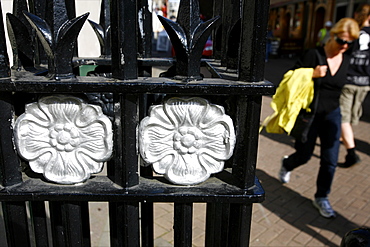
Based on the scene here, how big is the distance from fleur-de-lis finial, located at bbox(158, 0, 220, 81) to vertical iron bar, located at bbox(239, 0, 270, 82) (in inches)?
4.2

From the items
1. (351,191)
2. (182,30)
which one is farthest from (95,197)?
(351,191)

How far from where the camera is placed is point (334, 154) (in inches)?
152

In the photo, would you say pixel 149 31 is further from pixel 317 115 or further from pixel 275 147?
pixel 275 147

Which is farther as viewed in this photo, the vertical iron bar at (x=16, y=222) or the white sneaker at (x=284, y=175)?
the white sneaker at (x=284, y=175)

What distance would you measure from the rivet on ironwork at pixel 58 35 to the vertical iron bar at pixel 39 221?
1.65ft

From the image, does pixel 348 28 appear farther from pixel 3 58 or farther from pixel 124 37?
pixel 3 58

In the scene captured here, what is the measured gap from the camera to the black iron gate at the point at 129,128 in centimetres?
112

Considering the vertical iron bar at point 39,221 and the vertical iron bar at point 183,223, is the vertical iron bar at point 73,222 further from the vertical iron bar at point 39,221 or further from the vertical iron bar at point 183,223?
the vertical iron bar at point 183,223

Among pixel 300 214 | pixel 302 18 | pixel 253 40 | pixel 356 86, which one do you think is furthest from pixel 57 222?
pixel 302 18

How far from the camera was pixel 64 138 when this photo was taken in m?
1.18

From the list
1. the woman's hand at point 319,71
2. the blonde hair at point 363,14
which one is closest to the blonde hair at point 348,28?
the woman's hand at point 319,71

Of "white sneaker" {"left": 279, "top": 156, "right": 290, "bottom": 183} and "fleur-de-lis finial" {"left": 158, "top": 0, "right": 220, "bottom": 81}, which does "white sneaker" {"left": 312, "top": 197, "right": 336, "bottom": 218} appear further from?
"fleur-de-lis finial" {"left": 158, "top": 0, "right": 220, "bottom": 81}

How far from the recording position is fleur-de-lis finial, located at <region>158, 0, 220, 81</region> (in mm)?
1131

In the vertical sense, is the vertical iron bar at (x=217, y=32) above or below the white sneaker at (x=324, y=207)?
above
